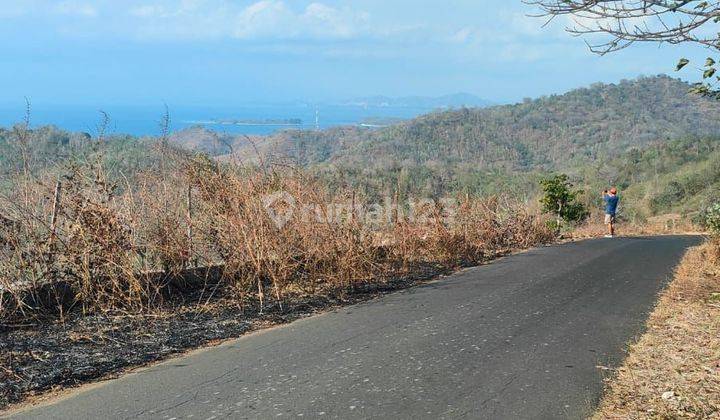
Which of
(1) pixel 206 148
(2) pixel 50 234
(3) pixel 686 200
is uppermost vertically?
(1) pixel 206 148

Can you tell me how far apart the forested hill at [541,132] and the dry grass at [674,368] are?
74.9 m

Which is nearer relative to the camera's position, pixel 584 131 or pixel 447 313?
pixel 447 313

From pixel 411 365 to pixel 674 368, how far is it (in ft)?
8.52

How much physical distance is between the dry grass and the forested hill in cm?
7495

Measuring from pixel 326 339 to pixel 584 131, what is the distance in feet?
382

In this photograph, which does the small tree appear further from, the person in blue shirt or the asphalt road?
the asphalt road

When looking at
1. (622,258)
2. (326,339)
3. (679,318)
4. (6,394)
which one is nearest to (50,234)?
(6,394)

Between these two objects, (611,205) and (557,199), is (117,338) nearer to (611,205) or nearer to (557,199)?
(611,205)

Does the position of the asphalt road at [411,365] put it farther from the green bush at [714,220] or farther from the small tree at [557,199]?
the small tree at [557,199]

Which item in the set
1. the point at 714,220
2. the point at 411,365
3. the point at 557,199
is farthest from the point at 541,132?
the point at 411,365

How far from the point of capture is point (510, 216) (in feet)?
58.3

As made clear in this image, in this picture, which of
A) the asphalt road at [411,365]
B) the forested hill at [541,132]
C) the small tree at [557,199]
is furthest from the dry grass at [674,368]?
the forested hill at [541,132]

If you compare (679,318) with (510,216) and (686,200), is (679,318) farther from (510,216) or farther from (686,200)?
(686,200)

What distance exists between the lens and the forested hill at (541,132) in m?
97.7
